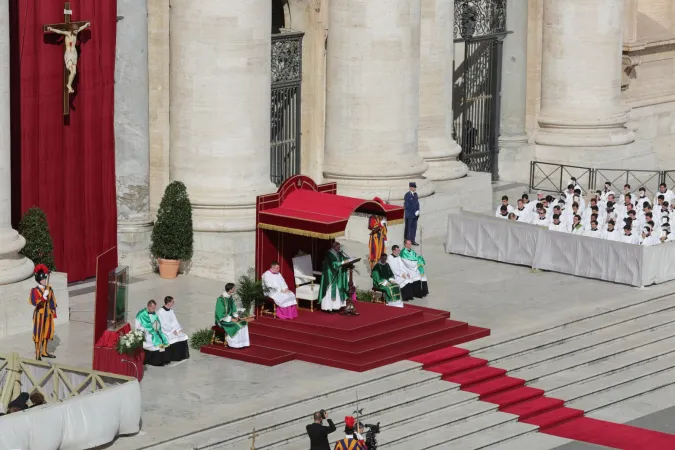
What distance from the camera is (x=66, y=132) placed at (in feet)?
110

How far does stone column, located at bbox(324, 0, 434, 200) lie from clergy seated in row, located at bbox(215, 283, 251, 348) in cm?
922

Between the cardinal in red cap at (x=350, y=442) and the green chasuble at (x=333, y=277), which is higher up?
the green chasuble at (x=333, y=277)

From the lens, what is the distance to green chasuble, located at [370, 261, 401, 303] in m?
33.0

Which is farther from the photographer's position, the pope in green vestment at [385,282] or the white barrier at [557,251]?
the white barrier at [557,251]

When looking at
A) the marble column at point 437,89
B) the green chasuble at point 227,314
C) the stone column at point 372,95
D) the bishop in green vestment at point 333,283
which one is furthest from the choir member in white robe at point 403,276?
the marble column at point 437,89

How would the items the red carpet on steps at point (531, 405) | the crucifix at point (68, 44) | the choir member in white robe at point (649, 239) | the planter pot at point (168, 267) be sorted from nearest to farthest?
the red carpet on steps at point (531, 405), the crucifix at point (68, 44), the planter pot at point (168, 267), the choir member in white robe at point (649, 239)

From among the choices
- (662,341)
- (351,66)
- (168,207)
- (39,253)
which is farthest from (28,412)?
(351,66)

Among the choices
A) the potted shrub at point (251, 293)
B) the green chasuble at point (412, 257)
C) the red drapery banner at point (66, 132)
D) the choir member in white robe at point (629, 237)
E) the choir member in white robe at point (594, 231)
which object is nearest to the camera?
the potted shrub at point (251, 293)

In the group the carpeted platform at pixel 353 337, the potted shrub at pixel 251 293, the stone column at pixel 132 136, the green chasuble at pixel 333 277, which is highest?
the stone column at pixel 132 136

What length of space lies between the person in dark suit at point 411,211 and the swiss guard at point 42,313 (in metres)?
10.3

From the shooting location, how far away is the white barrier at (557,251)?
36375 mm

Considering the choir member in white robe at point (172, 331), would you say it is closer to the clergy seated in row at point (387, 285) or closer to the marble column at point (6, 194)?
the marble column at point (6, 194)

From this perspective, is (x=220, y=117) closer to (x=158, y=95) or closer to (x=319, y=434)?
(x=158, y=95)

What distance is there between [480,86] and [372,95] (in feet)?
25.1
